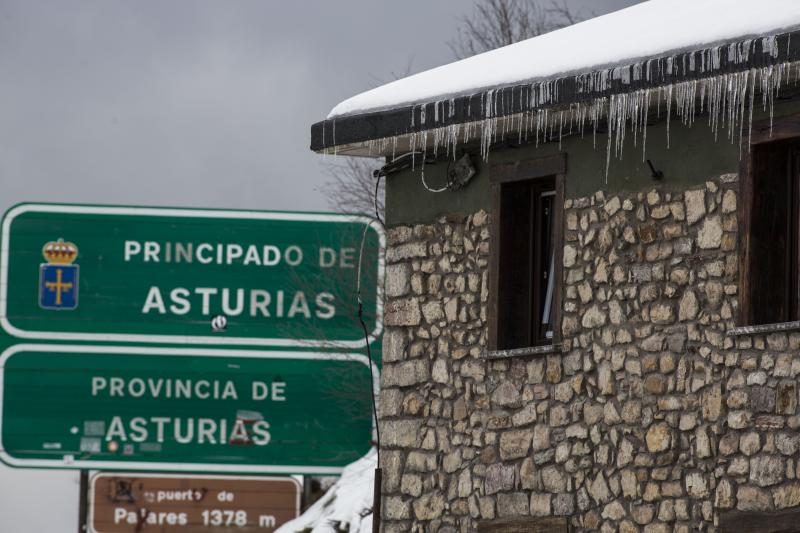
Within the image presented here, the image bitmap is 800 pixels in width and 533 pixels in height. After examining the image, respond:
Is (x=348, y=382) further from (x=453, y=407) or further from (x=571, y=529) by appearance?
(x=571, y=529)

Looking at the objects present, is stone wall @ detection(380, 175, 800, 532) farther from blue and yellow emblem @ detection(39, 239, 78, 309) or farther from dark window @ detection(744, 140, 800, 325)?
blue and yellow emblem @ detection(39, 239, 78, 309)

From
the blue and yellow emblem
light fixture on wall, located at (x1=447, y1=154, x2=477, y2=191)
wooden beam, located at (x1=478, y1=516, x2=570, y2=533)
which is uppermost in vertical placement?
light fixture on wall, located at (x1=447, y1=154, x2=477, y2=191)

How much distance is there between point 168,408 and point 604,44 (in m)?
6.89

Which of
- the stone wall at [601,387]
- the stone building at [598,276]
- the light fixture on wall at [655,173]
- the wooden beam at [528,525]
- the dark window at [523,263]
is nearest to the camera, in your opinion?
the stone building at [598,276]

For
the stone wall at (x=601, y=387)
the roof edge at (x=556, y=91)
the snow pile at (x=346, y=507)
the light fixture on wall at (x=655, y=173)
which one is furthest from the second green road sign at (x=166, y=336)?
the light fixture on wall at (x=655, y=173)

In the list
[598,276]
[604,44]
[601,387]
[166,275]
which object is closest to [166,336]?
[166,275]

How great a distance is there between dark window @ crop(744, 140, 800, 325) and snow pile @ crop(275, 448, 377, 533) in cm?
900

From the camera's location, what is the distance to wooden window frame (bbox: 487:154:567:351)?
16469 mm

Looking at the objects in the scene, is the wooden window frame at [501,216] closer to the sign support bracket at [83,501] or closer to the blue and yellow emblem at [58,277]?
the sign support bracket at [83,501]

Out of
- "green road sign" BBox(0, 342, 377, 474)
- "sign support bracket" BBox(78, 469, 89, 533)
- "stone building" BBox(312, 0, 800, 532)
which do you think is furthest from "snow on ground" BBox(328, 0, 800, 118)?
"sign support bracket" BBox(78, 469, 89, 533)

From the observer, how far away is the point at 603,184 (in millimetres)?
16109

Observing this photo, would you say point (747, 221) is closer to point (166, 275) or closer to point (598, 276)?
point (598, 276)

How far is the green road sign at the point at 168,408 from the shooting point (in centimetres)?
2062

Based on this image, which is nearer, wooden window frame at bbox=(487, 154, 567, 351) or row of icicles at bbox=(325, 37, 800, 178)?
row of icicles at bbox=(325, 37, 800, 178)
